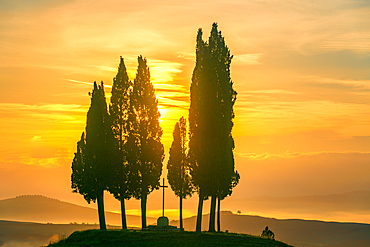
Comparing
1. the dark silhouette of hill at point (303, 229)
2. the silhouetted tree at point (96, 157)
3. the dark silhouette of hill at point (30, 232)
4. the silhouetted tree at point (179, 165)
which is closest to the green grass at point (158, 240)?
the silhouetted tree at point (96, 157)

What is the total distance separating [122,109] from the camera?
176 ft

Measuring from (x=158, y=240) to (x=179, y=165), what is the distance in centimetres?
2151

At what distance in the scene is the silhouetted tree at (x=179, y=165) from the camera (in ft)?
189

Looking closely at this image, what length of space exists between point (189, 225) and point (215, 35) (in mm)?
90334

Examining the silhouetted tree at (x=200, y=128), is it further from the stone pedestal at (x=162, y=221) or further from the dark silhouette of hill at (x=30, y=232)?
the dark silhouette of hill at (x=30, y=232)

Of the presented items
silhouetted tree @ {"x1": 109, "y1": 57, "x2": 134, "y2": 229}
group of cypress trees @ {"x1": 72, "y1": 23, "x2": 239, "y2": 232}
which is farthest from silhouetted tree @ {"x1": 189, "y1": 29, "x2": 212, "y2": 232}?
silhouetted tree @ {"x1": 109, "y1": 57, "x2": 134, "y2": 229}

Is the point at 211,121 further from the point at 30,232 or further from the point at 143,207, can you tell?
the point at 30,232

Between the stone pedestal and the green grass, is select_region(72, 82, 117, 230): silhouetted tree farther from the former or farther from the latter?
the green grass

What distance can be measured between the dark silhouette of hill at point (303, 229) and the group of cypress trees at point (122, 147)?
2801 inches

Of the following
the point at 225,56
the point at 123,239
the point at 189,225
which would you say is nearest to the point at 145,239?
the point at 123,239

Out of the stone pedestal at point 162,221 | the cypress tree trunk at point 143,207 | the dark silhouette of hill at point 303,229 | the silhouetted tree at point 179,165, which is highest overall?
the silhouetted tree at point 179,165

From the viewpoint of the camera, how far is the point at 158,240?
123 feet

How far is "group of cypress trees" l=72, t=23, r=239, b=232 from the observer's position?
4528 cm

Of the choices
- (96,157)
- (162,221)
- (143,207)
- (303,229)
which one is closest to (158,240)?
(162,221)
